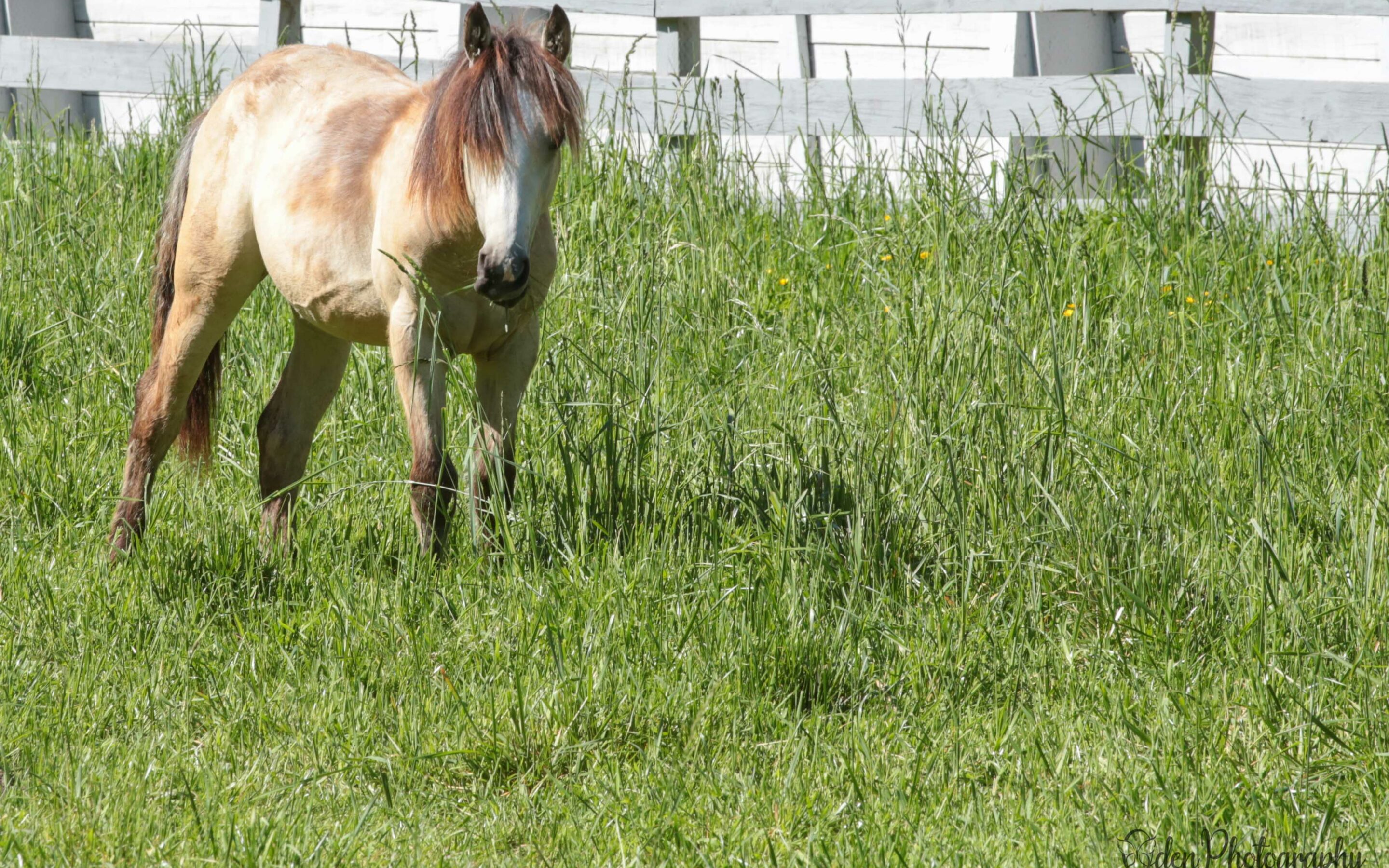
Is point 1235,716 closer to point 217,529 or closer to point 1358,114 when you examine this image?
point 217,529

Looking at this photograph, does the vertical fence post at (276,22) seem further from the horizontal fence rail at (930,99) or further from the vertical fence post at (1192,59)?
the vertical fence post at (1192,59)

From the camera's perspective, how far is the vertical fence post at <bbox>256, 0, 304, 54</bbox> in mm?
7055

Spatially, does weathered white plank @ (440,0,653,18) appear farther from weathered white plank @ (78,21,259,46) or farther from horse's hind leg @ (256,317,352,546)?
weathered white plank @ (78,21,259,46)

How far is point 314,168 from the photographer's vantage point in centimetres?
349

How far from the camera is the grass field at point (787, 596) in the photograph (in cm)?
234

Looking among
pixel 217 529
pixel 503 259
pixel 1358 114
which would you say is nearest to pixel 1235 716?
pixel 503 259

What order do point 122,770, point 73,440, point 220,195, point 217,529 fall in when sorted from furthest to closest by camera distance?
point 73,440 < point 220,195 < point 217,529 < point 122,770

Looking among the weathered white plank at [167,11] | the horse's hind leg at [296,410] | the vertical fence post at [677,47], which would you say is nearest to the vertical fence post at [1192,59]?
the vertical fence post at [677,47]

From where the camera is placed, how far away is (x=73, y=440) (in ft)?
14.0

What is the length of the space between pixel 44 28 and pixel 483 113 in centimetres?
832

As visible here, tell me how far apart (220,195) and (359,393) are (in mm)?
982

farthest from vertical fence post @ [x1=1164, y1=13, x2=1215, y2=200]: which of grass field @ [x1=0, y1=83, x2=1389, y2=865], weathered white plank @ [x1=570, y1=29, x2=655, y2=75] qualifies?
weathered white plank @ [x1=570, y1=29, x2=655, y2=75]

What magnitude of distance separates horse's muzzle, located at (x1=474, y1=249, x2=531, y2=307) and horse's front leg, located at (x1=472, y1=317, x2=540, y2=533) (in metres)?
0.51
